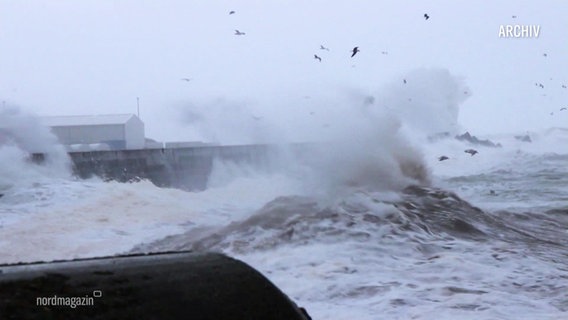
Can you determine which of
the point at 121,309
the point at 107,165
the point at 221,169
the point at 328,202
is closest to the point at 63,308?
the point at 121,309

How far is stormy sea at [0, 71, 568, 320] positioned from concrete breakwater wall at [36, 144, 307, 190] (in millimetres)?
505

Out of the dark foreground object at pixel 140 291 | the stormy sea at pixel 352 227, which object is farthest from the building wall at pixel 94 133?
the dark foreground object at pixel 140 291

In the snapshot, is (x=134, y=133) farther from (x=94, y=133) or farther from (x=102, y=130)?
(x=94, y=133)

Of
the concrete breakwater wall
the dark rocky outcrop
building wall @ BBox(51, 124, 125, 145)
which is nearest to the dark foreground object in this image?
the concrete breakwater wall

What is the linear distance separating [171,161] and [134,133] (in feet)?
40.1

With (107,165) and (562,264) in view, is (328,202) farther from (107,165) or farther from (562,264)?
(107,165)

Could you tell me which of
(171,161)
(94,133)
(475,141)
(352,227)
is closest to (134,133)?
(94,133)

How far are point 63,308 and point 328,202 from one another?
11.3 m

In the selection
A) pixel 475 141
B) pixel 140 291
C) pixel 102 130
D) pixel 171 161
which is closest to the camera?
pixel 140 291

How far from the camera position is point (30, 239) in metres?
12.9

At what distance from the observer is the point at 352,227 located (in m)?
10.4

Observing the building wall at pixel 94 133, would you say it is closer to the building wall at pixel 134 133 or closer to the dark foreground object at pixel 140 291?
the building wall at pixel 134 133

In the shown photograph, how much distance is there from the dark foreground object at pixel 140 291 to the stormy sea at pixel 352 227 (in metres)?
→ 3.72

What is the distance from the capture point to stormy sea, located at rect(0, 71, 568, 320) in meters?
6.77
